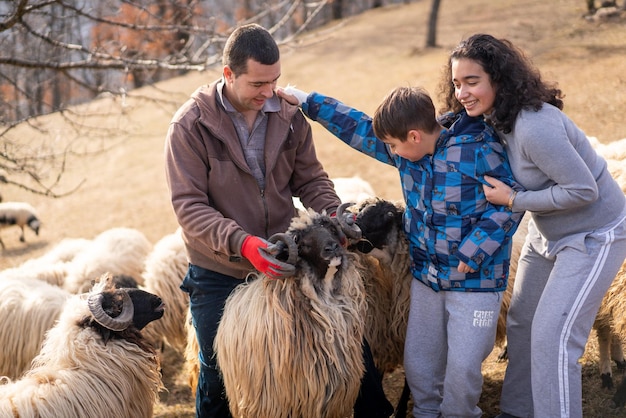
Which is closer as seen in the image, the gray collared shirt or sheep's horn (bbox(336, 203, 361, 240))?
sheep's horn (bbox(336, 203, 361, 240))

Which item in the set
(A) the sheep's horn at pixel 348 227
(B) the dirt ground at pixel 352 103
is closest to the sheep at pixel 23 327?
(B) the dirt ground at pixel 352 103

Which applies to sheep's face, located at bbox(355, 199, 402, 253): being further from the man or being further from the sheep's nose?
the sheep's nose

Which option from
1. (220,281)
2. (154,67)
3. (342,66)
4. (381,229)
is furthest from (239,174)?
(342,66)

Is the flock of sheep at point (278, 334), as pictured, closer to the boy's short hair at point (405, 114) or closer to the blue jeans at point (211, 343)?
the blue jeans at point (211, 343)

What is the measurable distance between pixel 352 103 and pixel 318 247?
13821 millimetres

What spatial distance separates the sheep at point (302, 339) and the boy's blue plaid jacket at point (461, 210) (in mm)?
481

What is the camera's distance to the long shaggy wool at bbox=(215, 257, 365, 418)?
11.1 ft

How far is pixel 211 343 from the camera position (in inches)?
147

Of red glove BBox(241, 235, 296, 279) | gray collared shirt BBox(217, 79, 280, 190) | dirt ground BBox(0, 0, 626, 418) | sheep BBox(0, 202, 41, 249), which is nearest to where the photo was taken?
red glove BBox(241, 235, 296, 279)

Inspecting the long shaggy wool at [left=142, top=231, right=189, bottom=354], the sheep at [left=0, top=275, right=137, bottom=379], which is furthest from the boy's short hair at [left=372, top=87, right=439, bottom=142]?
the long shaggy wool at [left=142, top=231, right=189, bottom=354]

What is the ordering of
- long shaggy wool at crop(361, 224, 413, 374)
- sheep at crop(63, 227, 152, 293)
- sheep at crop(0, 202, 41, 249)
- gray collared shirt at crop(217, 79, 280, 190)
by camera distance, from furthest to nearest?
sheep at crop(0, 202, 41, 249)
sheep at crop(63, 227, 152, 293)
long shaggy wool at crop(361, 224, 413, 374)
gray collared shirt at crop(217, 79, 280, 190)

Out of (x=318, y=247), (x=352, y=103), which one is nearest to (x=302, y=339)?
(x=318, y=247)

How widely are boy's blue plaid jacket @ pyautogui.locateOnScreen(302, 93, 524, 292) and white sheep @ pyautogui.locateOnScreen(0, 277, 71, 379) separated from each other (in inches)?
130

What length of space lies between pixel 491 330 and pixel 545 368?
342mm
